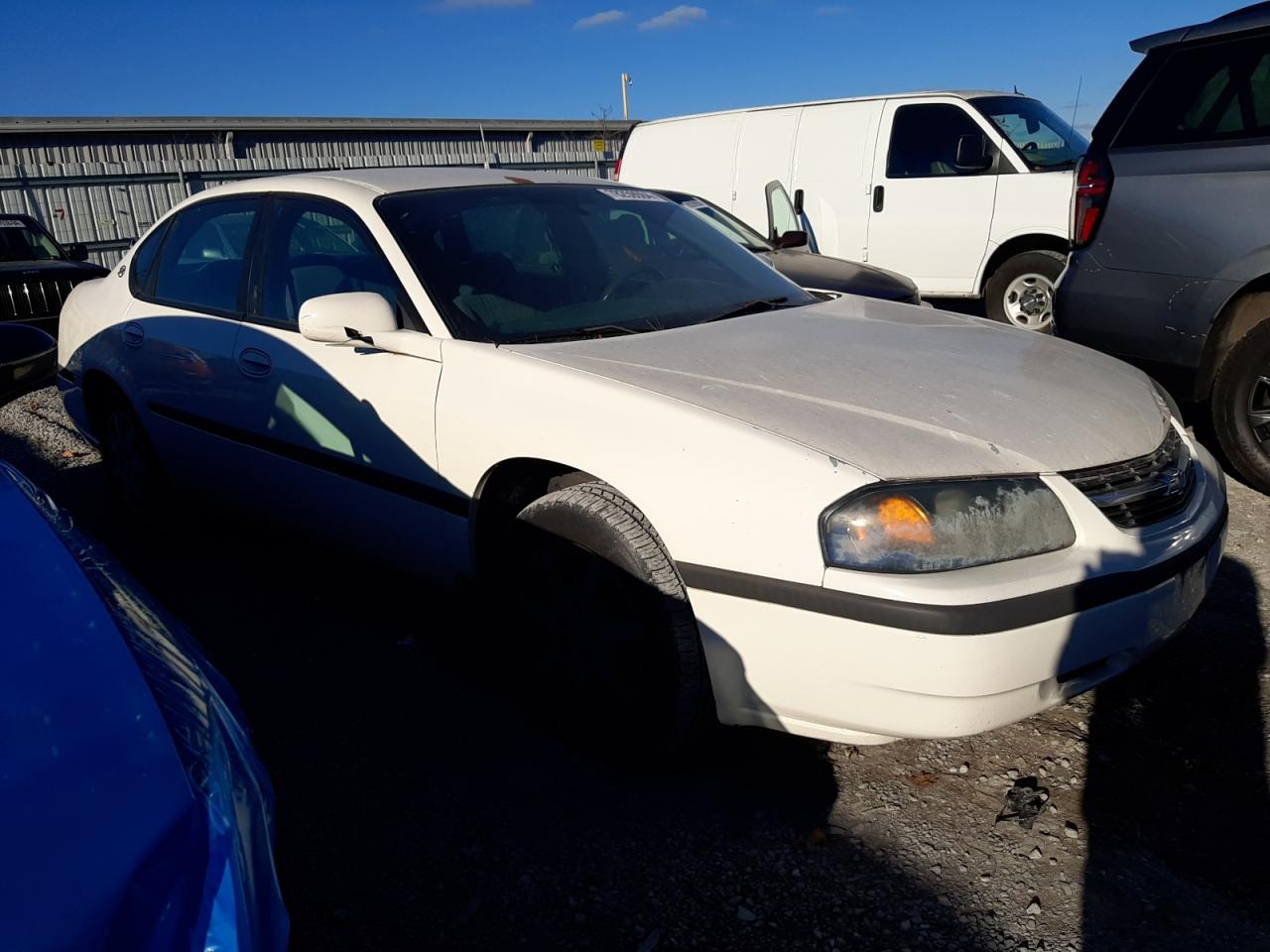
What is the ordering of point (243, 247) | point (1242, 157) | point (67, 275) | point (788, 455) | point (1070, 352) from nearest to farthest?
point (788, 455)
point (1070, 352)
point (243, 247)
point (1242, 157)
point (67, 275)

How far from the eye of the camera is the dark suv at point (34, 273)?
8.47m

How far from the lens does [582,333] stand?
2.91 meters

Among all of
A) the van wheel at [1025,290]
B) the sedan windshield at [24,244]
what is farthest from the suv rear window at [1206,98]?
the sedan windshield at [24,244]

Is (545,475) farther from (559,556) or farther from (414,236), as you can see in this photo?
(414,236)

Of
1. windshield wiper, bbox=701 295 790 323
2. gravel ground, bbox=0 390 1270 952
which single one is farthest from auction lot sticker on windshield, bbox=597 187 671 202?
gravel ground, bbox=0 390 1270 952

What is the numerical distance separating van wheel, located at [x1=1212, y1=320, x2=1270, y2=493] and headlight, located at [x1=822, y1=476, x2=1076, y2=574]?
8.64 feet

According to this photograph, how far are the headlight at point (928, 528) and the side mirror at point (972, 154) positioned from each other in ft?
20.9

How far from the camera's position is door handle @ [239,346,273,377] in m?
3.41

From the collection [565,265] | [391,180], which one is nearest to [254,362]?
[391,180]

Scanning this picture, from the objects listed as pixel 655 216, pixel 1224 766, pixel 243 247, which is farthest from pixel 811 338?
pixel 243 247

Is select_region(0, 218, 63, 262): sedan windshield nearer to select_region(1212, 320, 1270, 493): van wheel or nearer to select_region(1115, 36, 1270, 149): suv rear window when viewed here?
select_region(1115, 36, 1270, 149): suv rear window

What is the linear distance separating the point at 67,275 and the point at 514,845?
8573mm

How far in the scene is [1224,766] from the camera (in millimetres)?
2459

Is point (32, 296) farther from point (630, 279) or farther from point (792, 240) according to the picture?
point (630, 279)
